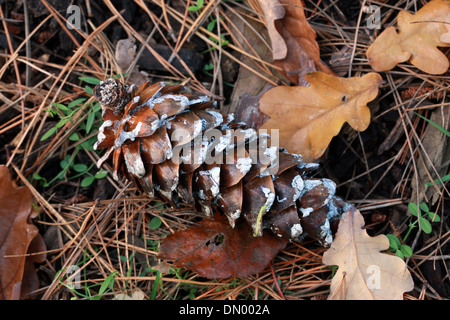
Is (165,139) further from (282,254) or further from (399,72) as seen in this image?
(399,72)

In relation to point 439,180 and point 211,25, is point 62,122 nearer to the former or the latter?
point 211,25

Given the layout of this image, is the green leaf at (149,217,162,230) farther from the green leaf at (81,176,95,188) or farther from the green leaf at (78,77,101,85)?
the green leaf at (78,77,101,85)

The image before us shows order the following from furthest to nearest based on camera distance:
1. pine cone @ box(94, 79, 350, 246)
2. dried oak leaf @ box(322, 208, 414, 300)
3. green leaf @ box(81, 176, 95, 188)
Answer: green leaf @ box(81, 176, 95, 188) < dried oak leaf @ box(322, 208, 414, 300) < pine cone @ box(94, 79, 350, 246)

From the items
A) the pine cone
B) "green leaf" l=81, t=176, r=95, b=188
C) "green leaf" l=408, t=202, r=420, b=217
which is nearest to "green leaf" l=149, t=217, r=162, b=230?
the pine cone

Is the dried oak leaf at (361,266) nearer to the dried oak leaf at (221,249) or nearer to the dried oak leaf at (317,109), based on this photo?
the dried oak leaf at (221,249)

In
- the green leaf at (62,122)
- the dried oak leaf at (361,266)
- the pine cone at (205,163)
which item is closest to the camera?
the pine cone at (205,163)

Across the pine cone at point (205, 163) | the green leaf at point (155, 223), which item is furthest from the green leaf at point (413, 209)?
the green leaf at point (155, 223)
